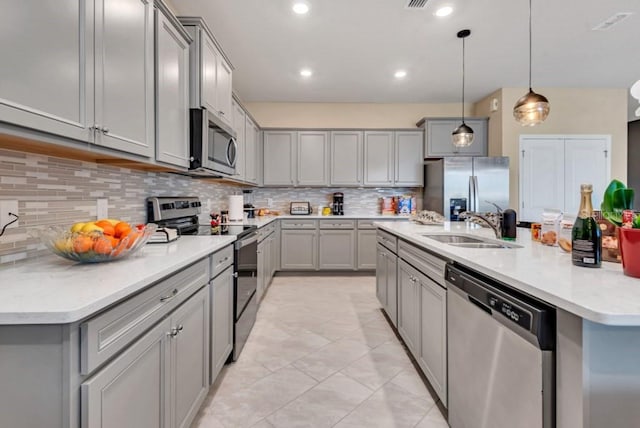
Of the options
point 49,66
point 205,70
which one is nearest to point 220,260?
point 49,66

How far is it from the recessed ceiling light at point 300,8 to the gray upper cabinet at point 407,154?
264 centimetres

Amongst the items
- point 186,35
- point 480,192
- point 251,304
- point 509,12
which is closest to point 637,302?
point 251,304

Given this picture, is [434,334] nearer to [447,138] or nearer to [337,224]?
[337,224]

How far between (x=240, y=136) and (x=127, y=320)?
306cm

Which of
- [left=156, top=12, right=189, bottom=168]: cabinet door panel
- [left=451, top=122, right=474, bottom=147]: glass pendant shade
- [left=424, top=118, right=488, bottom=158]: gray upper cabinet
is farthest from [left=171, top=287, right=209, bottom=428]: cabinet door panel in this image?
[left=424, top=118, right=488, bottom=158]: gray upper cabinet

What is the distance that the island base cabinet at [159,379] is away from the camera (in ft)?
2.68

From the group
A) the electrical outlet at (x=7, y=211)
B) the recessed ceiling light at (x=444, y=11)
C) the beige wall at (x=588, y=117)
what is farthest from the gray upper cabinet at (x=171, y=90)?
the beige wall at (x=588, y=117)

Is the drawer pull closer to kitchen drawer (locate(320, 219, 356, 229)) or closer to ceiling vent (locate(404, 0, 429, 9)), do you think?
ceiling vent (locate(404, 0, 429, 9))

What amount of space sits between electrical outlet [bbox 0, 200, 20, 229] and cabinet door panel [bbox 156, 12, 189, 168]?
2.20 ft

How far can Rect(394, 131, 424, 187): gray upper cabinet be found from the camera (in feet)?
16.2

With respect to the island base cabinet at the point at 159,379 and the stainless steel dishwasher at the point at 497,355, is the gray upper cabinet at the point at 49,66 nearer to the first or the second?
the island base cabinet at the point at 159,379

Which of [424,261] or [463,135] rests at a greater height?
[463,135]

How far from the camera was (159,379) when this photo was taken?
1127mm

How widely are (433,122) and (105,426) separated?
500 cm
